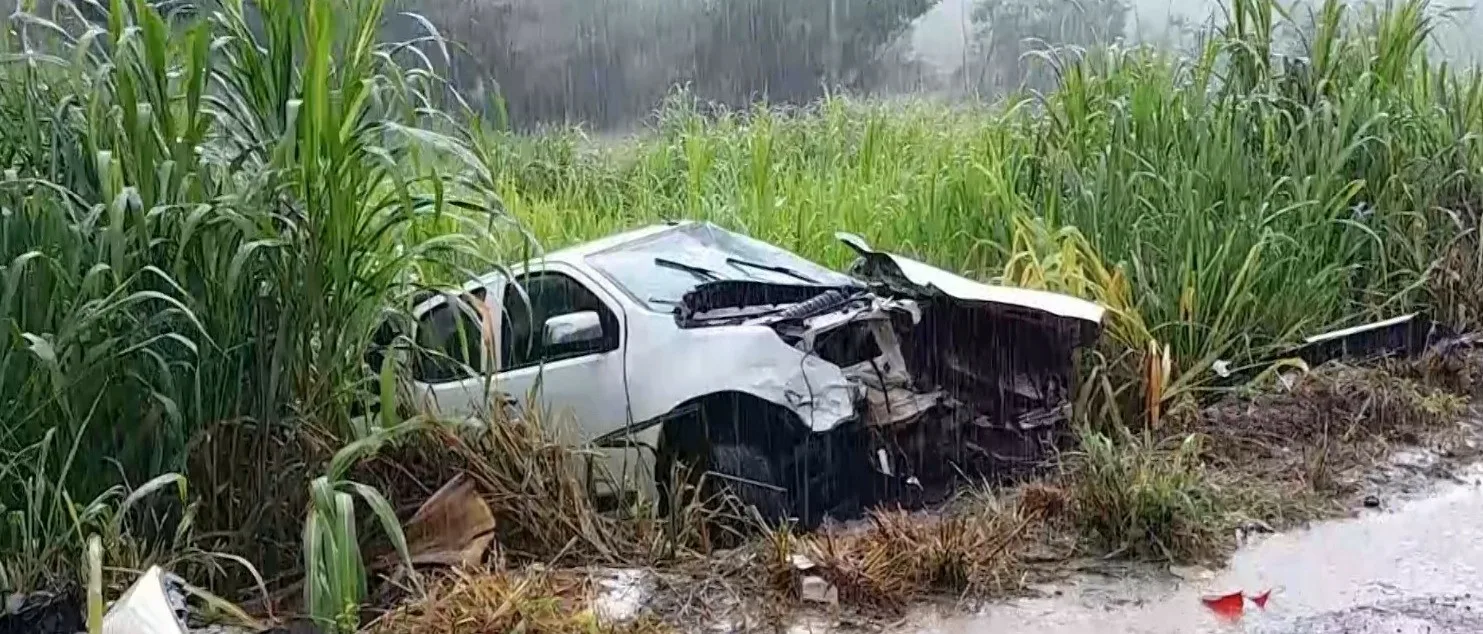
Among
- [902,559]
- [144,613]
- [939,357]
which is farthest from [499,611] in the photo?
[939,357]

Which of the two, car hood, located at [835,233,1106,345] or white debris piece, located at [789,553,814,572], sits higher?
car hood, located at [835,233,1106,345]

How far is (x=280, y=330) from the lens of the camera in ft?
9.18

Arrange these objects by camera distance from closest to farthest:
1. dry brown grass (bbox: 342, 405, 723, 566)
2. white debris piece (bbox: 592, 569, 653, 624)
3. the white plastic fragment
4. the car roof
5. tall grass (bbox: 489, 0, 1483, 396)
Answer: the white plastic fragment < white debris piece (bbox: 592, 569, 653, 624) < dry brown grass (bbox: 342, 405, 723, 566) < the car roof < tall grass (bbox: 489, 0, 1483, 396)

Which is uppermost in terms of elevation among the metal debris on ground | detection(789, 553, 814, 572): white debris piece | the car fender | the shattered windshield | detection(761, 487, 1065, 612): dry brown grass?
the shattered windshield

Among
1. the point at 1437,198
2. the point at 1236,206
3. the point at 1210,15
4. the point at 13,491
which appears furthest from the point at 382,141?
the point at 1437,198

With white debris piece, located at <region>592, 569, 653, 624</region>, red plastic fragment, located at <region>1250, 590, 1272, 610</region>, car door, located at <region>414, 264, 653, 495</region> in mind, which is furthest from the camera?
car door, located at <region>414, 264, 653, 495</region>

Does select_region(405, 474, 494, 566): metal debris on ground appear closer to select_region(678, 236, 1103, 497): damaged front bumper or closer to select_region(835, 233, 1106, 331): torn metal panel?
select_region(678, 236, 1103, 497): damaged front bumper

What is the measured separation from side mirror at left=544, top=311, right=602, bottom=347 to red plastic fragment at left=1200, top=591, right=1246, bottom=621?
1.70 meters

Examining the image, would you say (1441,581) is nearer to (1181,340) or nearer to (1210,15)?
(1181,340)

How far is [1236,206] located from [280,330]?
10.9ft

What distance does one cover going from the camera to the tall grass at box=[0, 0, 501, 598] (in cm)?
266

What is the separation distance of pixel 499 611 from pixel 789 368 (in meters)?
1.23

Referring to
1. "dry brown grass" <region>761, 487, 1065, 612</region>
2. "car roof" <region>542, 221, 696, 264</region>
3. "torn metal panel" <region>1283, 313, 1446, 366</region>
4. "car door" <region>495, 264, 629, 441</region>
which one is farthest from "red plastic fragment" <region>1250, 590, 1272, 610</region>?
"car roof" <region>542, 221, 696, 264</region>

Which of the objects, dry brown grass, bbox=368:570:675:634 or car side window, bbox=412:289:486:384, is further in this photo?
car side window, bbox=412:289:486:384
